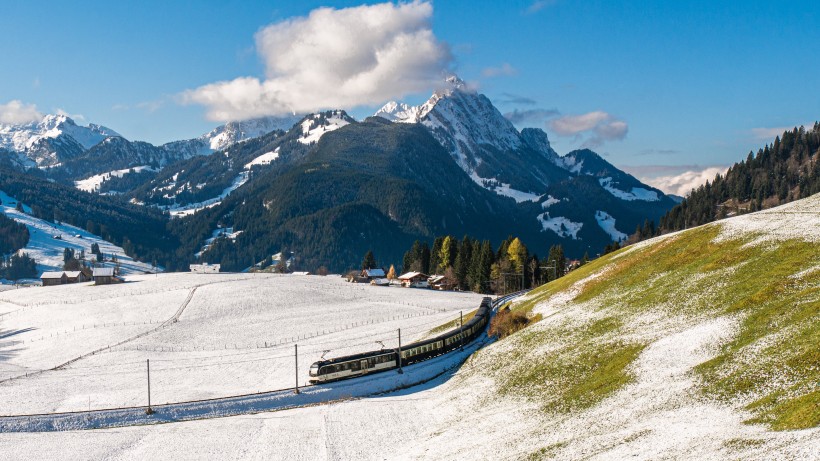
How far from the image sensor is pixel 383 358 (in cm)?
6975

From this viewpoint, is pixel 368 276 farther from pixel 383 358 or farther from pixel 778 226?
pixel 778 226

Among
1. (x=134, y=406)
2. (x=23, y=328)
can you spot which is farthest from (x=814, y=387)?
(x=23, y=328)

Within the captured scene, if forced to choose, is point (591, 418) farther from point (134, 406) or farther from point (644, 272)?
point (134, 406)

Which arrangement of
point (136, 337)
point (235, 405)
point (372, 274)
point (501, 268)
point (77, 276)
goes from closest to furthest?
1. point (235, 405)
2. point (136, 337)
3. point (501, 268)
4. point (372, 274)
5. point (77, 276)

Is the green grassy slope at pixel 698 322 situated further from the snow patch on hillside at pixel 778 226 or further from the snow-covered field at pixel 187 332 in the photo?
the snow-covered field at pixel 187 332

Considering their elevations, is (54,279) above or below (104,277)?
below

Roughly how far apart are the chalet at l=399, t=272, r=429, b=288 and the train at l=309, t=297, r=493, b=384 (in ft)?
285

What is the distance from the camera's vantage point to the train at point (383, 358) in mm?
66250

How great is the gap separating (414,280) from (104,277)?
94533 millimetres

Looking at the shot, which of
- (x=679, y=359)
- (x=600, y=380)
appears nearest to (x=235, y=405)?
(x=600, y=380)

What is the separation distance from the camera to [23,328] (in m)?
120

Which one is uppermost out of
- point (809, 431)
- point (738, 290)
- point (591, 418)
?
point (738, 290)

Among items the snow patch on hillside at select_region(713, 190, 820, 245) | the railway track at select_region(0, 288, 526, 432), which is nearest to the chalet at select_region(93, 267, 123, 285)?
the railway track at select_region(0, 288, 526, 432)

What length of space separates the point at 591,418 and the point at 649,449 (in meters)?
9.41
